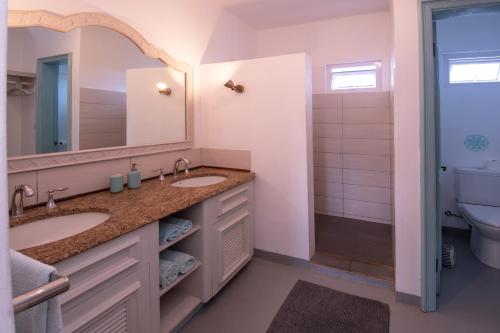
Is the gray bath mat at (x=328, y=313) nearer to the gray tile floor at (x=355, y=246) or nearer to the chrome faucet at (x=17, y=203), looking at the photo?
the gray tile floor at (x=355, y=246)

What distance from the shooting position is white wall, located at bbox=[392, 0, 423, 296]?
5.72 ft

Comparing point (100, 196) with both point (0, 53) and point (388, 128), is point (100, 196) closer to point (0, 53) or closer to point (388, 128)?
point (0, 53)

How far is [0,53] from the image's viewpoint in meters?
0.35

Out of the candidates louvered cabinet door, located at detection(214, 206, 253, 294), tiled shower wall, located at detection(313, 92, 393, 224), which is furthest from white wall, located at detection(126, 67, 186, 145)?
tiled shower wall, located at detection(313, 92, 393, 224)

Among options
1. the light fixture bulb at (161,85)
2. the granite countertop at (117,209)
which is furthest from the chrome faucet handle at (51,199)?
the light fixture bulb at (161,85)

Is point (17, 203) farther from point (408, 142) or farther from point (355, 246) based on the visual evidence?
point (355, 246)

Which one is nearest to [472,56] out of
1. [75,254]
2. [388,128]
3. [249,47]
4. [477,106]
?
[477,106]

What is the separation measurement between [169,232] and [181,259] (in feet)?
0.71

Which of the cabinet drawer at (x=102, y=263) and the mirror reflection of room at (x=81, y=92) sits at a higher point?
the mirror reflection of room at (x=81, y=92)

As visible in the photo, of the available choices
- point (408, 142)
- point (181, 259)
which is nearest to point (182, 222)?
point (181, 259)

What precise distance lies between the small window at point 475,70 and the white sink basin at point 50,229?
336 cm

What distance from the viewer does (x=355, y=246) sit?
2.64 meters

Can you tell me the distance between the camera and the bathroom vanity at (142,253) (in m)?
1.04

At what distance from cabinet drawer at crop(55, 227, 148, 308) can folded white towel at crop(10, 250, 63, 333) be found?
1.45 ft
